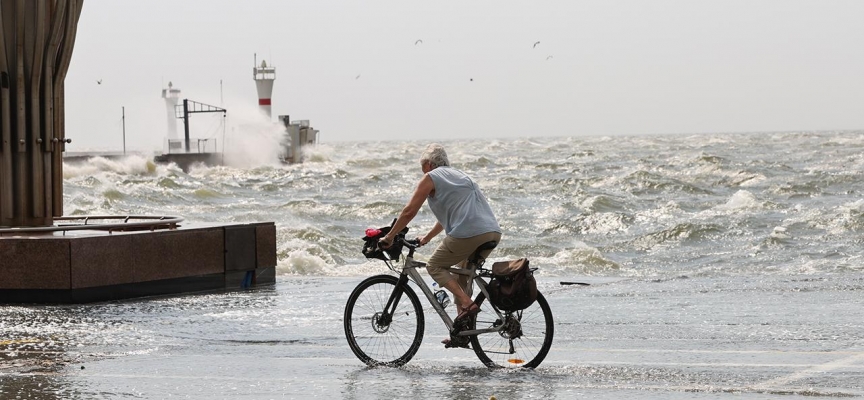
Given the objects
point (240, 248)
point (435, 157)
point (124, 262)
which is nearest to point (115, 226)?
point (124, 262)

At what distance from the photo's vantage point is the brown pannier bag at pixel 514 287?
826 cm

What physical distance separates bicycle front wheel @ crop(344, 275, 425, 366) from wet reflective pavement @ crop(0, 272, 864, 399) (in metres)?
0.16

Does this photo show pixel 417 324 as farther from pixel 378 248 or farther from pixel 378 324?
pixel 378 248

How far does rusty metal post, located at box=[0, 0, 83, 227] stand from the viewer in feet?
45.9

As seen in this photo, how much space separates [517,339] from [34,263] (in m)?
6.09

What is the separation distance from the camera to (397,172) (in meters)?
73.0

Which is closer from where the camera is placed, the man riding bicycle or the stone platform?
the man riding bicycle

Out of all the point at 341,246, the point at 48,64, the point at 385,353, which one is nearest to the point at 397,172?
the point at 341,246

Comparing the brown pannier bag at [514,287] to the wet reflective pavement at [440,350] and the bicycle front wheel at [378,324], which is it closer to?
the wet reflective pavement at [440,350]

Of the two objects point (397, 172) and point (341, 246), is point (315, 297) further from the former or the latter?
point (397, 172)

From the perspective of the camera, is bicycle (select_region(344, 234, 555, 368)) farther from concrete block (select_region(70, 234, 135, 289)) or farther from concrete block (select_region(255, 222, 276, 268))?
concrete block (select_region(255, 222, 276, 268))

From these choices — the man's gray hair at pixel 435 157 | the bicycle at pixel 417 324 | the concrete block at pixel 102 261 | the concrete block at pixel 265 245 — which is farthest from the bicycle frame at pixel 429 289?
the concrete block at pixel 265 245

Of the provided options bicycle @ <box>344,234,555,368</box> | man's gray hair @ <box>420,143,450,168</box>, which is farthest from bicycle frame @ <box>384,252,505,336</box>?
man's gray hair @ <box>420,143,450,168</box>

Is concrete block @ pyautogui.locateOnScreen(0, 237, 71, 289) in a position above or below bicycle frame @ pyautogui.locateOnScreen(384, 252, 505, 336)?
below
